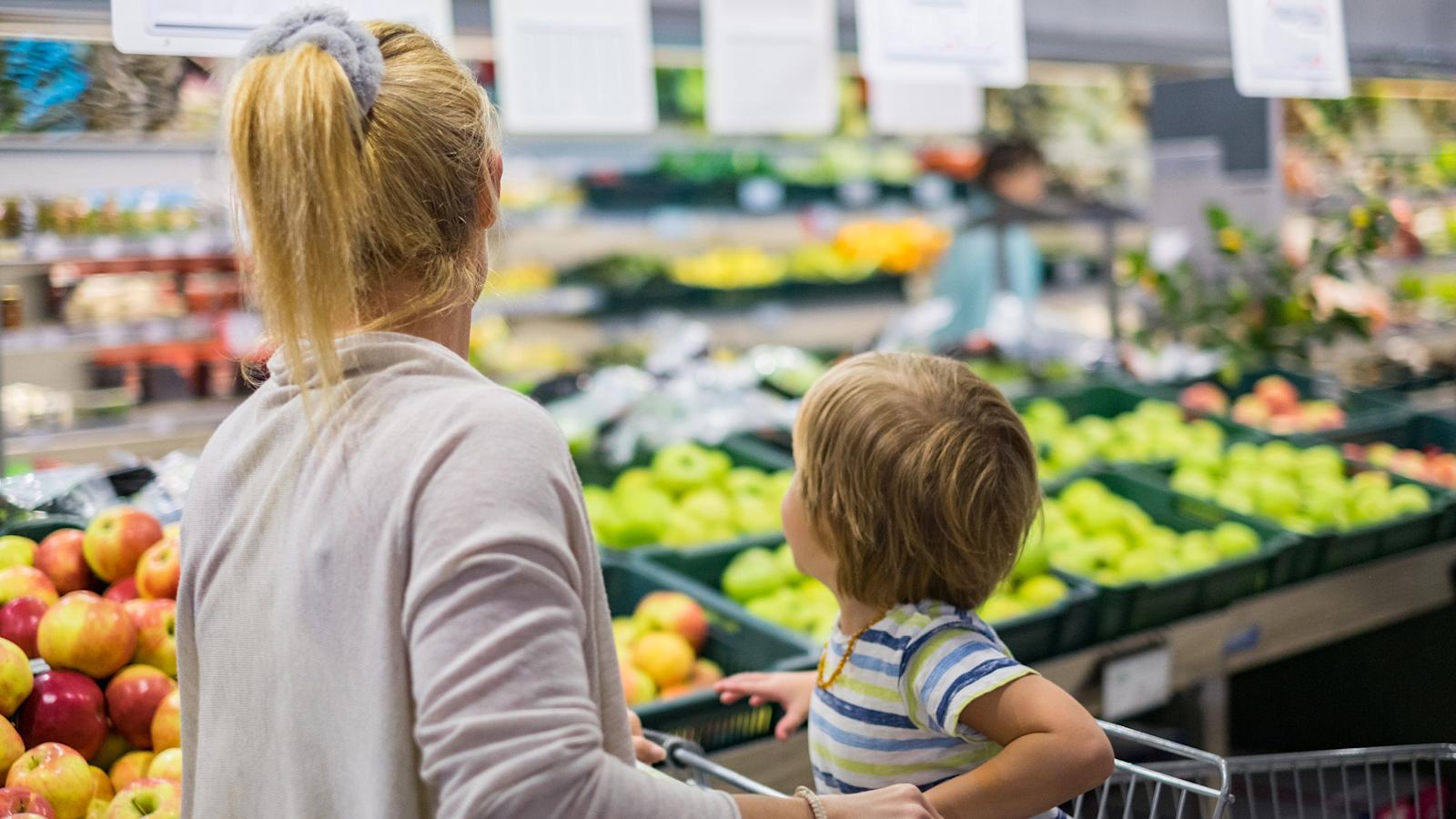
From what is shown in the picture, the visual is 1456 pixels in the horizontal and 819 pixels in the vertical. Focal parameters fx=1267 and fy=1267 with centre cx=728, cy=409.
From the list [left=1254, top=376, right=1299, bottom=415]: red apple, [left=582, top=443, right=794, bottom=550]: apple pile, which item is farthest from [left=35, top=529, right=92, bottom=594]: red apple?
[left=1254, top=376, right=1299, bottom=415]: red apple

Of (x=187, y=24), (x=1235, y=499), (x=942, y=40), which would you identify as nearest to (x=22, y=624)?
(x=187, y=24)

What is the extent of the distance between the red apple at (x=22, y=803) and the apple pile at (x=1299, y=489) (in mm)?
2327

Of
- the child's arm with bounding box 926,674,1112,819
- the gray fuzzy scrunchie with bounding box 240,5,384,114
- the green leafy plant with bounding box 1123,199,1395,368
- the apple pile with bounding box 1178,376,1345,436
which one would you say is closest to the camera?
the gray fuzzy scrunchie with bounding box 240,5,384,114

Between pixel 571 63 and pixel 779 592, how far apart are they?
103 centimetres

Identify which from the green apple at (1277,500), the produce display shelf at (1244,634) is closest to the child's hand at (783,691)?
the produce display shelf at (1244,634)

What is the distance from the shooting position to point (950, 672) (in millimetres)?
1255

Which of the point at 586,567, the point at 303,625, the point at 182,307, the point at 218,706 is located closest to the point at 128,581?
the point at 218,706

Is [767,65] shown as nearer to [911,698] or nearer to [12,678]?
[911,698]

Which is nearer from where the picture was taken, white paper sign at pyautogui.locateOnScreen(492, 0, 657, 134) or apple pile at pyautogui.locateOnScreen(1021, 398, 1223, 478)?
white paper sign at pyautogui.locateOnScreen(492, 0, 657, 134)

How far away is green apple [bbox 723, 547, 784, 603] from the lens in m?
2.34

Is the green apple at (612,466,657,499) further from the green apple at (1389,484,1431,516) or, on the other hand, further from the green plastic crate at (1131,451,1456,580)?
the green apple at (1389,484,1431,516)

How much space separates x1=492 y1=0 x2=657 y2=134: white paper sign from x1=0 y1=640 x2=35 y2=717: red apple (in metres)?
1.19

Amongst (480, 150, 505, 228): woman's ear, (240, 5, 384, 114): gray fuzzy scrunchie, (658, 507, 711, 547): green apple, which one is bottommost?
(658, 507, 711, 547): green apple

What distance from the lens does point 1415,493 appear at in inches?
116
